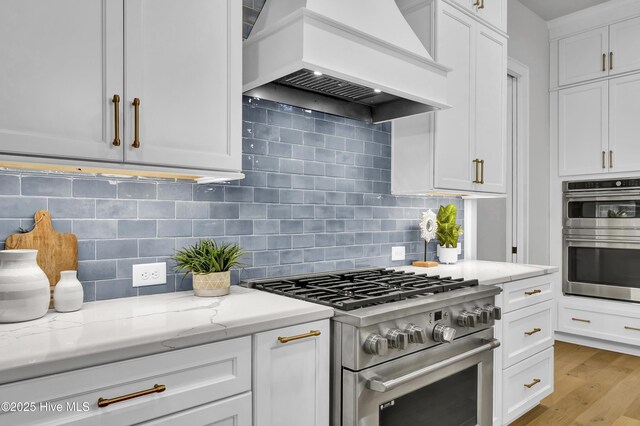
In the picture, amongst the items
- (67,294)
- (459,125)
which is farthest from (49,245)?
(459,125)

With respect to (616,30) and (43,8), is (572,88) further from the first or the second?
(43,8)

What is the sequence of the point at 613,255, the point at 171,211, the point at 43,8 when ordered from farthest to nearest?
the point at 613,255 → the point at 171,211 → the point at 43,8

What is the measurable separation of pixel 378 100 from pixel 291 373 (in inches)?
62.5

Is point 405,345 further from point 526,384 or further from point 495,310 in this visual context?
point 526,384

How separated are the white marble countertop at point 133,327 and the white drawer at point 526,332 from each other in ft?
4.52

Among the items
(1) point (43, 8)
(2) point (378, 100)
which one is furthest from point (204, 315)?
(2) point (378, 100)

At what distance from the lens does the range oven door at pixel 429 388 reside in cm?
157

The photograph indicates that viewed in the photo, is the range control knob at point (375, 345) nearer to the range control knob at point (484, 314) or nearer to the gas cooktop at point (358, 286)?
the gas cooktop at point (358, 286)

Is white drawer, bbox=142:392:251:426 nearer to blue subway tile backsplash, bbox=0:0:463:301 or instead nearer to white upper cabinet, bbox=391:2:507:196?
blue subway tile backsplash, bbox=0:0:463:301

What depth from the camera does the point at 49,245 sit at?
60.5 inches

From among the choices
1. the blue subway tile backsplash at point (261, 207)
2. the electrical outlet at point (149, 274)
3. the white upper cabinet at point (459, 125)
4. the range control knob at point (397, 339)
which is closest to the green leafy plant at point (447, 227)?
the blue subway tile backsplash at point (261, 207)

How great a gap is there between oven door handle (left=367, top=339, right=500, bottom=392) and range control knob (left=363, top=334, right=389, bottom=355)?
11 centimetres

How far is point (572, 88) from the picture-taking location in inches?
170

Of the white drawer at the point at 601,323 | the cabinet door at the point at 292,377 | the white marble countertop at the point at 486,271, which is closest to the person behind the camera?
the cabinet door at the point at 292,377
